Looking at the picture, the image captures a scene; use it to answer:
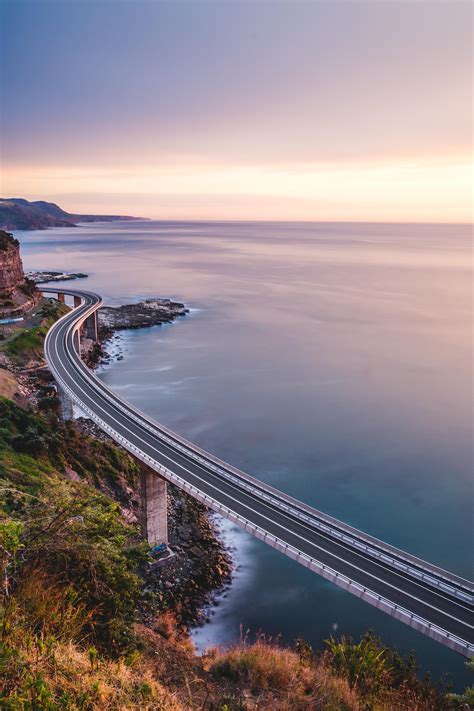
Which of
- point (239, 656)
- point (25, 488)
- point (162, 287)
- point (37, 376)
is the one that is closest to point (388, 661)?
point (239, 656)

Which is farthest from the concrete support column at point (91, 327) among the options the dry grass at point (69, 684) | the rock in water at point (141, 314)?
the dry grass at point (69, 684)

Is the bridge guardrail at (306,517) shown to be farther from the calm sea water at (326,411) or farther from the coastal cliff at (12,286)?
the coastal cliff at (12,286)

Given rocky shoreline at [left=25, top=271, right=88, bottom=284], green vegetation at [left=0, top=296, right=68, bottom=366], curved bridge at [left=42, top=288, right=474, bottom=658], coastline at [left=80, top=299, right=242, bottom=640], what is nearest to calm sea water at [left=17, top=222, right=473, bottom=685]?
coastline at [left=80, top=299, right=242, bottom=640]

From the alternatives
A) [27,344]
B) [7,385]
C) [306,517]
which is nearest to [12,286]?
[27,344]

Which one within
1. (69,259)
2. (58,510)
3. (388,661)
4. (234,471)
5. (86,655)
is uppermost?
(69,259)

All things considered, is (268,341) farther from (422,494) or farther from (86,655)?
(86,655)

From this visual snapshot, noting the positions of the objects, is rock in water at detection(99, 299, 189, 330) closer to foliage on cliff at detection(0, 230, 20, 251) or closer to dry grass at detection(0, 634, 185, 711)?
foliage on cliff at detection(0, 230, 20, 251)
